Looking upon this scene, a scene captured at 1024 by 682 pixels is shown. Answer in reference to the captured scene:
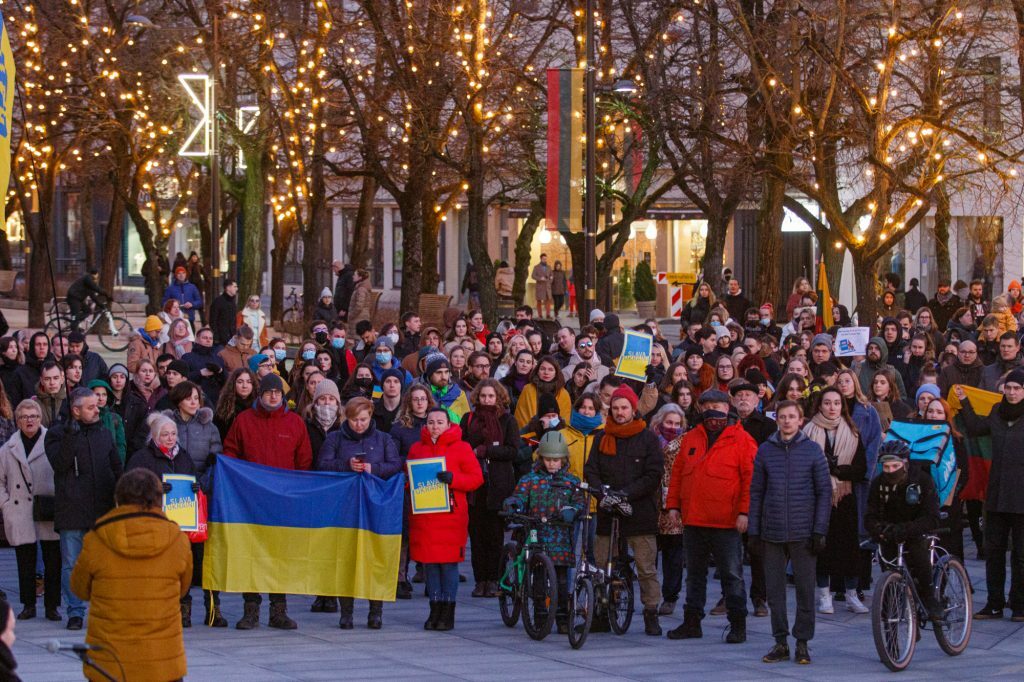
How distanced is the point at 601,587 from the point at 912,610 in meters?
2.10

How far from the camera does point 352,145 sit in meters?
34.9


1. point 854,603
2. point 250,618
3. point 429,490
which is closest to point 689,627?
point 854,603

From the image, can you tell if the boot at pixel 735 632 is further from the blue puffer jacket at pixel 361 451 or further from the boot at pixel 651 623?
the blue puffer jacket at pixel 361 451

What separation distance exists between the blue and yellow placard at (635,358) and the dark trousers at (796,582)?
565cm

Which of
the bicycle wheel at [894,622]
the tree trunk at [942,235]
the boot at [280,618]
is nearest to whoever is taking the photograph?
the bicycle wheel at [894,622]

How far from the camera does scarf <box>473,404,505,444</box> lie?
13.4m

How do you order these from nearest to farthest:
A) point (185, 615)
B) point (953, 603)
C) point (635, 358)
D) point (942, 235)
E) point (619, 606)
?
point (953, 603) → point (619, 606) → point (185, 615) → point (635, 358) → point (942, 235)

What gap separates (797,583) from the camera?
36.8 ft

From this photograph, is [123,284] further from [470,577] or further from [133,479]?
[133,479]

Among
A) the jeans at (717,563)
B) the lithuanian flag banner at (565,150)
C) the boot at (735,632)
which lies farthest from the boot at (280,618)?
the lithuanian flag banner at (565,150)

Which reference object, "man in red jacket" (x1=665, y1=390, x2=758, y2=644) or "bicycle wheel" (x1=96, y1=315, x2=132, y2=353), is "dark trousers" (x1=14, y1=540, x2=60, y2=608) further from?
"bicycle wheel" (x1=96, y1=315, x2=132, y2=353)

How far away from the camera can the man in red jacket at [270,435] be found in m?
12.8

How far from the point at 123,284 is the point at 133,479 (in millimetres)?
65337

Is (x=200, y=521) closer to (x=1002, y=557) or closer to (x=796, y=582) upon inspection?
(x=796, y=582)
